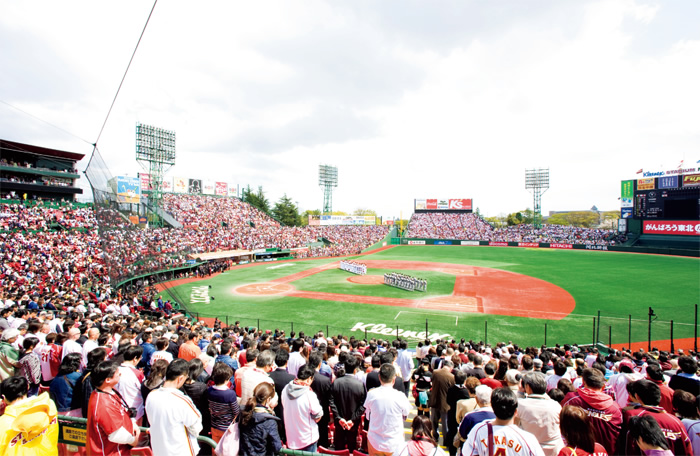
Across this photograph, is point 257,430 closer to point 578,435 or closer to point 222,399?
point 222,399

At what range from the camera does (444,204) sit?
279 ft

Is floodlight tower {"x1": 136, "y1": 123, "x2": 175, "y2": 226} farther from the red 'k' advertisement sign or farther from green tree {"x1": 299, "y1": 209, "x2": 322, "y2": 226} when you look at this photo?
the red 'k' advertisement sign

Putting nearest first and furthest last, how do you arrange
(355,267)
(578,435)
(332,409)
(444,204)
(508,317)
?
(578,435) < (332,409) < (508,317) < (355,267) < (444,204)

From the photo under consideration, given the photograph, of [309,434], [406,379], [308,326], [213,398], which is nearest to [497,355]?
[406,379]

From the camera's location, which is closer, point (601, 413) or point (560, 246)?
point (601, 413)

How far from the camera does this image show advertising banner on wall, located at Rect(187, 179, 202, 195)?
221 feet

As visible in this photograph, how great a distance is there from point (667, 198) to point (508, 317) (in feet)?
142

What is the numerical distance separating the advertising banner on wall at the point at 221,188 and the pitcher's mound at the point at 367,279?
4920cm

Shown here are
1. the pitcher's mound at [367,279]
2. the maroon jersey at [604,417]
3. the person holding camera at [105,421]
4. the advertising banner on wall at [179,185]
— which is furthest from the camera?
the advertising banner on wall at [179,185]

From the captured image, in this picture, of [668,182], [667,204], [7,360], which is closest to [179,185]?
[7,360]

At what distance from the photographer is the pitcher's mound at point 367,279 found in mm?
32622

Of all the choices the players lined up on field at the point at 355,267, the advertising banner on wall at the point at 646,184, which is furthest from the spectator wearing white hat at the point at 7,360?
the advertising banner on wall at the point at 646,184

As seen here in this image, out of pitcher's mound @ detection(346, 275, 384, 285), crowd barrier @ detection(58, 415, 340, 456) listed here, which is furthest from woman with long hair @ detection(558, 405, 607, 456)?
pitcher's mound @ detection(346, 275, 384, 285)

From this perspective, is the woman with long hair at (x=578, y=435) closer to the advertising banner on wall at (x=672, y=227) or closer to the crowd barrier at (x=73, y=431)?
the crowd barrier at (x=73, y=431)
